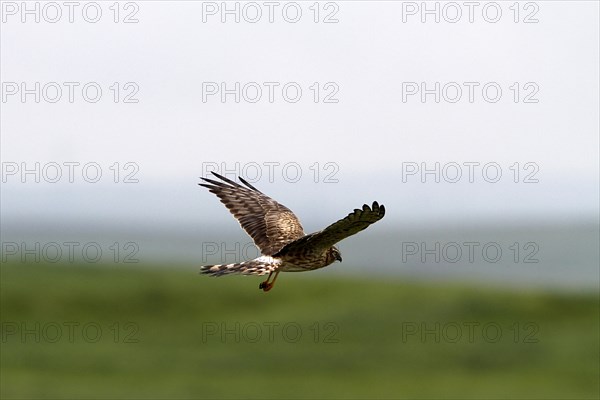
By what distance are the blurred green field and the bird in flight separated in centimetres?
3629

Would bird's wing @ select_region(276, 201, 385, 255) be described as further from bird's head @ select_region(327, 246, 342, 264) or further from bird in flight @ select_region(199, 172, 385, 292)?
bird's head @ select_region(327, 246, 342, 264)

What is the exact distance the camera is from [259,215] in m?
19.2

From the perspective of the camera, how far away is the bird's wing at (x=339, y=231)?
47.0 feet

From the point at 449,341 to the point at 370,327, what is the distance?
437 centimetres

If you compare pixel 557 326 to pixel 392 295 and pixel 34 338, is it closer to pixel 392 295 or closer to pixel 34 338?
pixel 392 295

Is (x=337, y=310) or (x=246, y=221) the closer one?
(x=246, y=221)

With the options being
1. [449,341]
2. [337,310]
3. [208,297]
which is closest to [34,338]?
[208,297]

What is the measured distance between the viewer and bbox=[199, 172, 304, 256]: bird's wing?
18094 mm

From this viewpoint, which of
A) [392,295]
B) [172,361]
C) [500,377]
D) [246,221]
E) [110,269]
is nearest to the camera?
[246,221]

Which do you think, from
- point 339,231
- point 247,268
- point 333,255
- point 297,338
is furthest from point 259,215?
point 297,338

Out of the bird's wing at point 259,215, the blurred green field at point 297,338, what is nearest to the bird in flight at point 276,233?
the bird's wing at point 259,215

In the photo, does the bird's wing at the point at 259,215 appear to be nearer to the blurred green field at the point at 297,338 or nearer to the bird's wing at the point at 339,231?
the bird's wing at the point at 339,231

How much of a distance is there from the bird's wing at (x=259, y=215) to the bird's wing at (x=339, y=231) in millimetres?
1080

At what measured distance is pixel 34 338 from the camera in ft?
208
